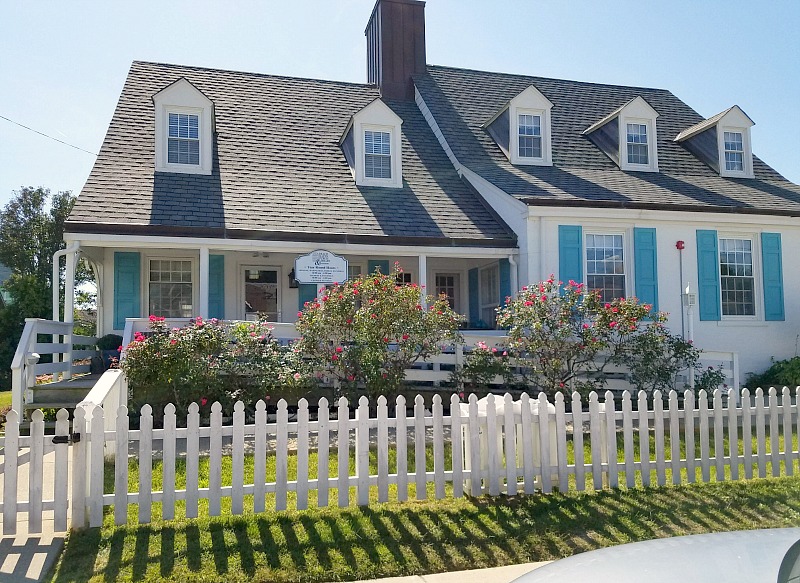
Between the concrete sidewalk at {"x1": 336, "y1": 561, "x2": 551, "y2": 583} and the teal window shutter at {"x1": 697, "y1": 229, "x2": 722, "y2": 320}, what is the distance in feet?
37.2

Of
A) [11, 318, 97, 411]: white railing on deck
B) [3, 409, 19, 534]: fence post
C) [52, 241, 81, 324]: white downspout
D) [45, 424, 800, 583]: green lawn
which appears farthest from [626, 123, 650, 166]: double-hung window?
[3, 409, 19, 534]: fence post

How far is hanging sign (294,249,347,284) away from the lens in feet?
41.8

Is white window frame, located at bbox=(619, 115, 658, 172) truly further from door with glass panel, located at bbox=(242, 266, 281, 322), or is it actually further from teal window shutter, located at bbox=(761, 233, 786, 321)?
door with glass panel, located at bbox=(242, 266, 281, 322)

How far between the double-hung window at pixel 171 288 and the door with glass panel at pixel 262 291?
1.23 m

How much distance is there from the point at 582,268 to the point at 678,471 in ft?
24.7

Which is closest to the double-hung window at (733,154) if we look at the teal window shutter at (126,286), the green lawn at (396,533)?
the green lawn at (396,533)

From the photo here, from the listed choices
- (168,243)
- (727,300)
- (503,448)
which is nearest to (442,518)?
(503,448)

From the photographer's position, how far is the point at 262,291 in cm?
1464

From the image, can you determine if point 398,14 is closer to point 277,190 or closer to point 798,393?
point 277,190

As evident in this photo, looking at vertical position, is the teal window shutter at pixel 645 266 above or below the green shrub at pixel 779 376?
above

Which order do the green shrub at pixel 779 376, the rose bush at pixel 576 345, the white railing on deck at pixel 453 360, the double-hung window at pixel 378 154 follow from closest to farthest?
the rose bush at pixel 576 345 < the white railing on deck at pixel 453 360 < the green shrub at pixel 779 376 < the double-hung window at pixel 378 154

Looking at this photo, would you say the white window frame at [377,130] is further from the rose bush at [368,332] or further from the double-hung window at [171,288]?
the rose bush at [368,332]

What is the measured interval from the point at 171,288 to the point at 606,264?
9.15m

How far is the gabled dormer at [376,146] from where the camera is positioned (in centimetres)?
1519
